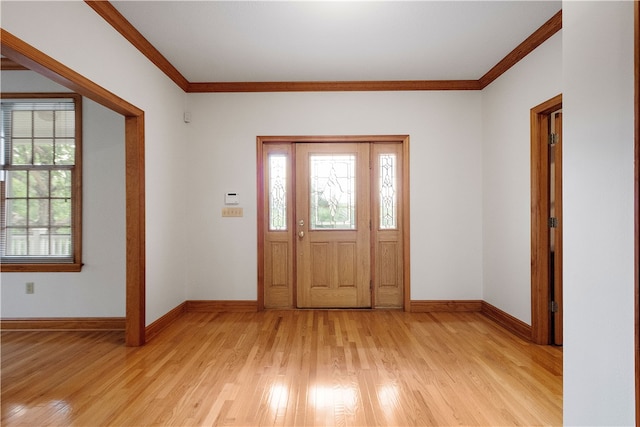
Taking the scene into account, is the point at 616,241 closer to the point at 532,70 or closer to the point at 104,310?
the point at 532,70

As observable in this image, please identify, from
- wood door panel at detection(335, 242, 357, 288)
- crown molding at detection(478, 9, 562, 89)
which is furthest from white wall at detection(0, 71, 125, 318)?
crown molding at detection(478, 9, 562, 89)

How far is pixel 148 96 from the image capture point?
130 inches

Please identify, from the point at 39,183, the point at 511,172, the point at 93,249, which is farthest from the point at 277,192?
the point at 511,172

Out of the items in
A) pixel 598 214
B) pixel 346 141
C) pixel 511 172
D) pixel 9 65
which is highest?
pixel 9 65

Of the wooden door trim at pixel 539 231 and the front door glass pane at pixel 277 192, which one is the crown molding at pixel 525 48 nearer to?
the wooden door trim at pixel 539 231

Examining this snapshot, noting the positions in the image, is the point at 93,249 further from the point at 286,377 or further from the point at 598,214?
the point at 598,214

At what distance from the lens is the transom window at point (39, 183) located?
3.54m

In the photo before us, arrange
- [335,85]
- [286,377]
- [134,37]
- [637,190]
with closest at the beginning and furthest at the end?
1. [637,190]
2. [286,377]
3. [134,37]
4. [335,85]

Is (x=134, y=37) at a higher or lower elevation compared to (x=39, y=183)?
higher

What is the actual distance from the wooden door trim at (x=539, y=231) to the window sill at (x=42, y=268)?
463 centimetres

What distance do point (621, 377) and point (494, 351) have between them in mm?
1993

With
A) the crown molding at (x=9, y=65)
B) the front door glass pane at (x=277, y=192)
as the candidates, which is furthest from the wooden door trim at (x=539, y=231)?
the crown molding at (x=9, y=65)

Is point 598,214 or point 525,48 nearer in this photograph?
point 598,214

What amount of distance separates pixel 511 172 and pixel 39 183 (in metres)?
Answer: 5.08
